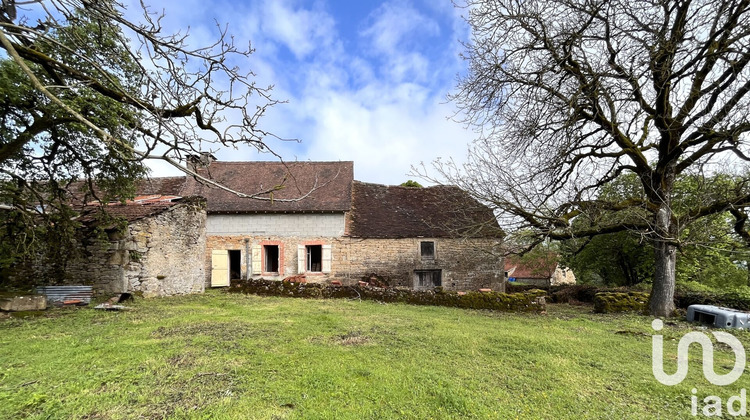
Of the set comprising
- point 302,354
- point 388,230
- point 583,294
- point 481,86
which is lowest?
point 583,294

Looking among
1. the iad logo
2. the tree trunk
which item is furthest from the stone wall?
the tree trunk

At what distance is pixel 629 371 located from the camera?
5.02m

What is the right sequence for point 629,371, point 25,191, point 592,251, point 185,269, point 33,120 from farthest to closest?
point 592,251, point 185,269, point 25,191, point 33,120, point 629,371

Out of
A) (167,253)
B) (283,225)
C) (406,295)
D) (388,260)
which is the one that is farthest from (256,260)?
(406,295)

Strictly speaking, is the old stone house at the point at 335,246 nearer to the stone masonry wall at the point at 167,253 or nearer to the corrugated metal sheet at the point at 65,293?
the stone masonry wall at the point at 167,253

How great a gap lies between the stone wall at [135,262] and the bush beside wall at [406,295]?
2.69 m

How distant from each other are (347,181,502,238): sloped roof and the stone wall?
7.26 metres

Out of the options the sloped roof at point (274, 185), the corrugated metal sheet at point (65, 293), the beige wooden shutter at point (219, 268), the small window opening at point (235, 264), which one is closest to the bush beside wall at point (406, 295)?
the beige wooden shutter at point (219, 268)

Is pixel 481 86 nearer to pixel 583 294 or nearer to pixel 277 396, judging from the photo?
pixel 277 396

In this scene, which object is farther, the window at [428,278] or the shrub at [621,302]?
the window at [428,278]

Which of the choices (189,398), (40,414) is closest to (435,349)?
(189,398)

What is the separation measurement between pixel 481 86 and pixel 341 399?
28.8 feet

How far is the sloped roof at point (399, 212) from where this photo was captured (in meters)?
17.4

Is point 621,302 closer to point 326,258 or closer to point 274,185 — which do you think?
point 326,258
